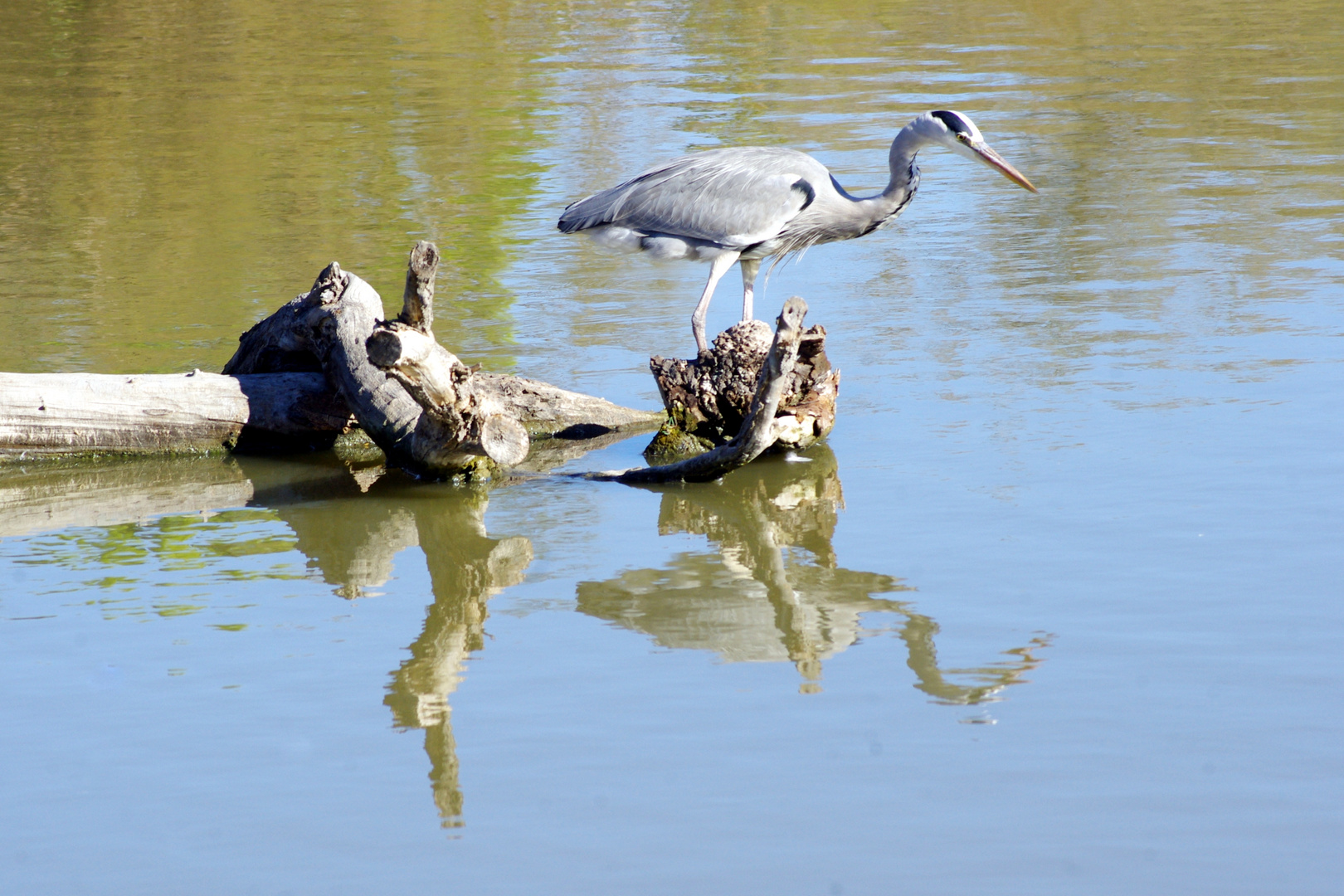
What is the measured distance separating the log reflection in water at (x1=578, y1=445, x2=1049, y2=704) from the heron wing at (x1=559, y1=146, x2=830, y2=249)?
2.14 m

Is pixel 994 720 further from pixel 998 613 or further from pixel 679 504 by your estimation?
pixel 679 504

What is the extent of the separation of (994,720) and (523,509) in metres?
2.90

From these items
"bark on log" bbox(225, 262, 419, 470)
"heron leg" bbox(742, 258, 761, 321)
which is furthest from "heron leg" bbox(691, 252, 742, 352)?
"bark on log" bbox(225, 262, 419, 470)

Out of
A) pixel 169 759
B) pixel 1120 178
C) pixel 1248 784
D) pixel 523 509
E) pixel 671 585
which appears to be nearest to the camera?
pixel 1248 784

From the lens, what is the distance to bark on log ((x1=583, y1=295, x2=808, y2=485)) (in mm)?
6504

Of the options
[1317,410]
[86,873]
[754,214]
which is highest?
[754,214]

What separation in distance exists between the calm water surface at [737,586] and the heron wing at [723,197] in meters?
0.90

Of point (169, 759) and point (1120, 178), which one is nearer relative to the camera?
point (169, 759)

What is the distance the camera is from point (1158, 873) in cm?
385

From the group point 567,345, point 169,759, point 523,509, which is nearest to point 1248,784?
point 169,759

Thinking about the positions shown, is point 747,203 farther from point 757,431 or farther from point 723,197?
point 757,431

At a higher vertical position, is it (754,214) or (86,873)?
(754,214)

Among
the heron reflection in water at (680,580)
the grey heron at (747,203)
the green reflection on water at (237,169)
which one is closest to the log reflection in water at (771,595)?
the heron reflection in water at (680,580)

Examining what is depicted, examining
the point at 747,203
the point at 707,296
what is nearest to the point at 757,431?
the point at 707,296
